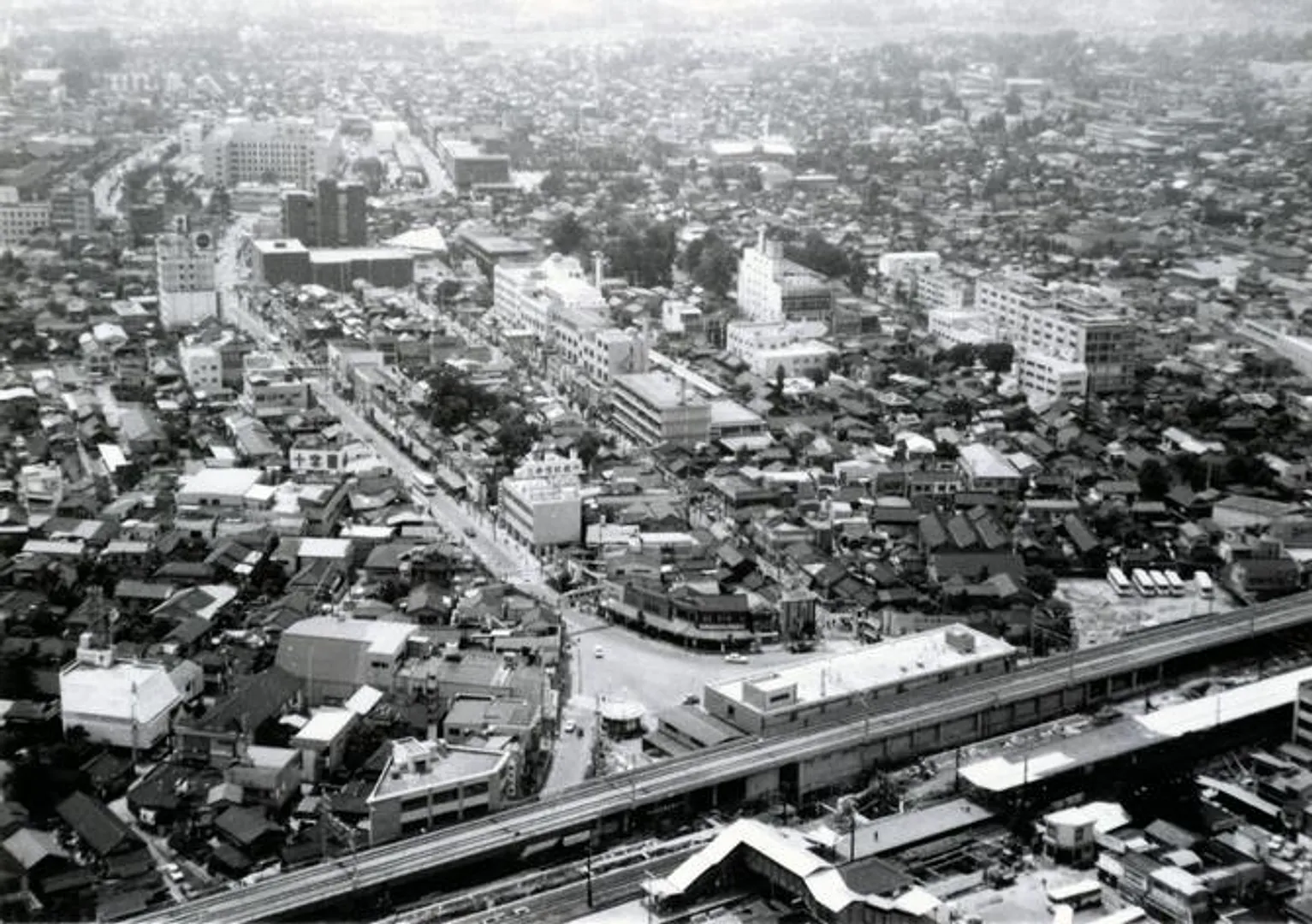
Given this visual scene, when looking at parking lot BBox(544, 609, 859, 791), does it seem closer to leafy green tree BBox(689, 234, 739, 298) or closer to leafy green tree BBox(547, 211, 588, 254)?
leafy green tree BBox(689, 234, 739, 298)

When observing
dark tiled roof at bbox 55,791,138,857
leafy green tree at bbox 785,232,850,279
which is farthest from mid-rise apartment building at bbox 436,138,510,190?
dark tiled roof at bbox 55,791,138,857

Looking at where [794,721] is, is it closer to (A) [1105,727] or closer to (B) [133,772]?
(A) [1105,727]

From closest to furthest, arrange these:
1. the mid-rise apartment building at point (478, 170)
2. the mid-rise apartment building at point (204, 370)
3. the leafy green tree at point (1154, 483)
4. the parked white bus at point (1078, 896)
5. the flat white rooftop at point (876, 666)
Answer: the parked white bus at point (1078, 896) < the flat white rooftop at point (876, 666) < the leafy green tree at point (1154, 483) < the mid-rise apartment building at point (204, 370) < the mid-rise apartment building at point (478, 170)

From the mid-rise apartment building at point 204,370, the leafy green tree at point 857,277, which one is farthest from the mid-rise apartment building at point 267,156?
the mid-rise apartment building at point 204,370

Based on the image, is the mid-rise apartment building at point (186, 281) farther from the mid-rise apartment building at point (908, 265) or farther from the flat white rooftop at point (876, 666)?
the flat white rooftop at point (876, 666)

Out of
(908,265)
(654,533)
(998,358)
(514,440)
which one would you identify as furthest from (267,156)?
(654,533)

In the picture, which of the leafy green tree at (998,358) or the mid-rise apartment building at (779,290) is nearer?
the leafy green tree at (998,358)

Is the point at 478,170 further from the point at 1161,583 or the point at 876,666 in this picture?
the point at 876,666
